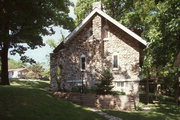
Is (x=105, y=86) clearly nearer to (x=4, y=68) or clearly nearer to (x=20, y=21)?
(x=20, y=21)

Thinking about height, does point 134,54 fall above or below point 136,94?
above

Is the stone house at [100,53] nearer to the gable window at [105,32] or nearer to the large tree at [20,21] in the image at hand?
the gable window at [105,32]

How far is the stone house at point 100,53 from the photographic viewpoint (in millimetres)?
20359

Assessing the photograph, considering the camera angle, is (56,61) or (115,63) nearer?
(115,63)

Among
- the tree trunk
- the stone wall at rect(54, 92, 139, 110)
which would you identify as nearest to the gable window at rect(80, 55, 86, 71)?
the stone wall at rect(54, 92, 139, 110)

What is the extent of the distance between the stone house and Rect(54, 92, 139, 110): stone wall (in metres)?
3.84

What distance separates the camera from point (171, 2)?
15.2m

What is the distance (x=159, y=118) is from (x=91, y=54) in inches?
463

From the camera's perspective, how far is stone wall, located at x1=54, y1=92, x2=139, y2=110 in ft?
53.1

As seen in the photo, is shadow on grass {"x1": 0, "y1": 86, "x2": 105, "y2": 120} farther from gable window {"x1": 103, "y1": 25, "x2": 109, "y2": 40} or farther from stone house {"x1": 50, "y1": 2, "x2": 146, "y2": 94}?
gable window {"x1": 103, "y1": 25, "x2": 109, "y2": 40}

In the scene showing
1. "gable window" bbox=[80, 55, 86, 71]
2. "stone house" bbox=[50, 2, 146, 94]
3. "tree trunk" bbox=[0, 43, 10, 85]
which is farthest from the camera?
"gable window" bbox=[80, 55, 86, 71]

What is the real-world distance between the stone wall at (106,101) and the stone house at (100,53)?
151 inches

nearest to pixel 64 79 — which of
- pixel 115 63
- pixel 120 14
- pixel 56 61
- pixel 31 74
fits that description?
pixel 56 61

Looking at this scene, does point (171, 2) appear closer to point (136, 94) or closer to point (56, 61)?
point (136, 94)
